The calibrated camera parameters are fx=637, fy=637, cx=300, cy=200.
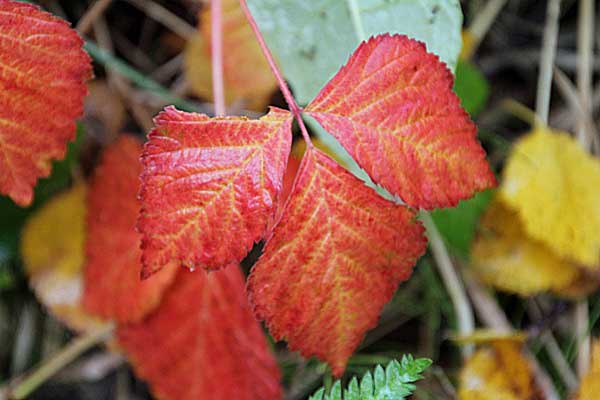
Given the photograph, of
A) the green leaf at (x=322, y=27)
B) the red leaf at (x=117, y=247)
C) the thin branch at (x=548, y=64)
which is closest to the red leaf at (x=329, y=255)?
the green leaf at (x=322, y=27)

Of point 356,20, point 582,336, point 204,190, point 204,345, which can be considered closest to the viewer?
point 204,190

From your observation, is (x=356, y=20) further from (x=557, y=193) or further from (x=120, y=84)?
(x=120, y=84)

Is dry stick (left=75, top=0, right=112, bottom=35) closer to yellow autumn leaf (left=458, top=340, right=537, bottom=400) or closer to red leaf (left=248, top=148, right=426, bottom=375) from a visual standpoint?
red leaf (left=248, top=148, right=426, bottom=375)

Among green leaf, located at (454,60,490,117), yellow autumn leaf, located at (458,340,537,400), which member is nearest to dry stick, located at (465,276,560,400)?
yellow autumn leaf, located at (458,340,537,400)

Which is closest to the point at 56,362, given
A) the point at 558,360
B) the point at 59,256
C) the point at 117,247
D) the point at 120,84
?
the point at 59,256

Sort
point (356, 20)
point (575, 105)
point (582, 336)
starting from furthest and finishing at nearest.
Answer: point (575, 105), point (582, 336), point (356, 20)

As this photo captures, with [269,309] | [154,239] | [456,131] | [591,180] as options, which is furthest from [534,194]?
[154,239]
